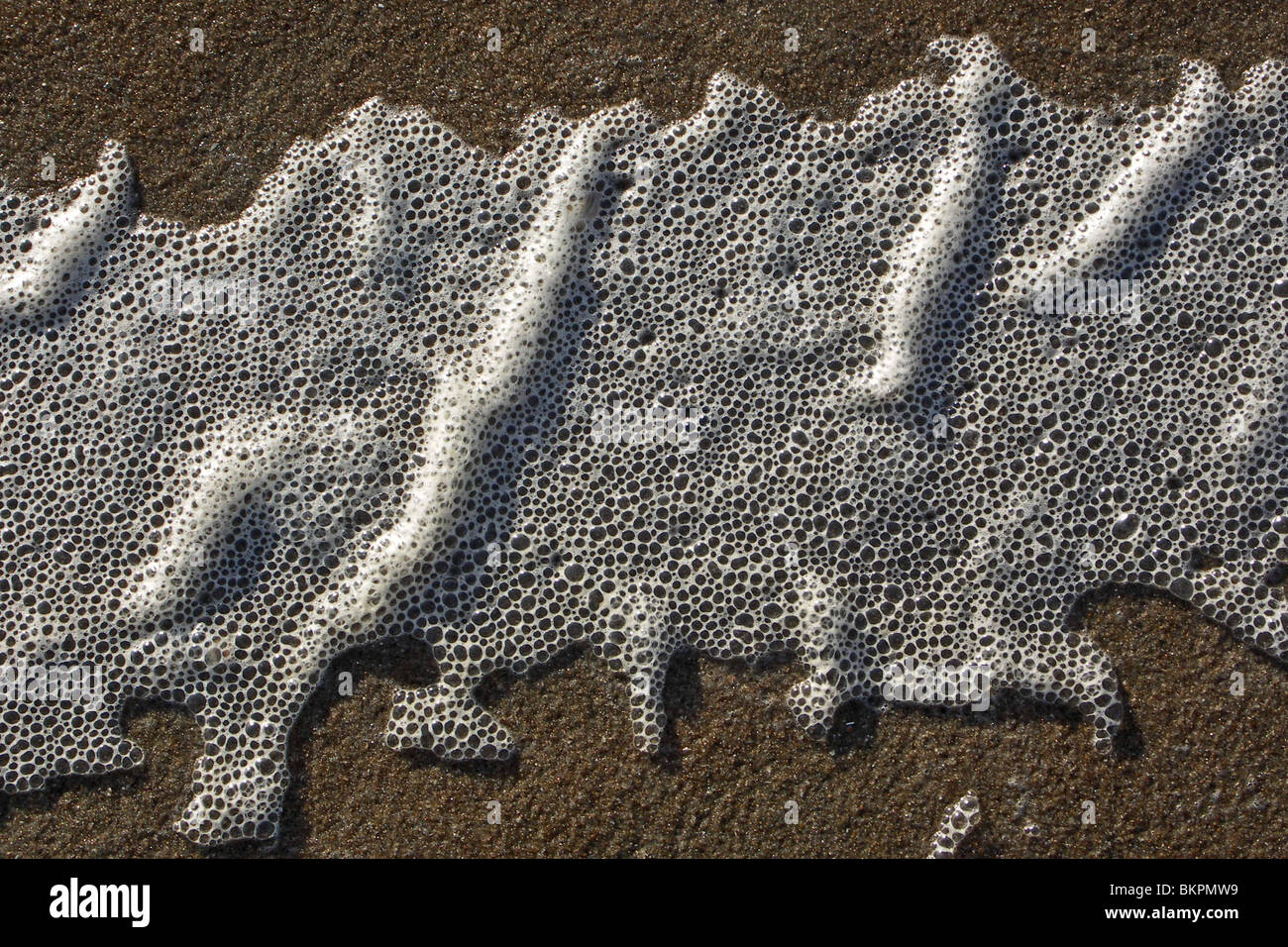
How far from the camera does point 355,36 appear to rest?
1839 millimetres

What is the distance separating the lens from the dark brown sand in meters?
1.70

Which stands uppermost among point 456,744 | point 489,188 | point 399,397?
point 489,188

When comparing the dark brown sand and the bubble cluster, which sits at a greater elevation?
the dark brown sand

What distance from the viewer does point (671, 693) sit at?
1730 mm

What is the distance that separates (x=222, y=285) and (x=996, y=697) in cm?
176

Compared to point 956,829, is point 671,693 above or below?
above

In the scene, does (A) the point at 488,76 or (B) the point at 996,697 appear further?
(A) the point at 488,76

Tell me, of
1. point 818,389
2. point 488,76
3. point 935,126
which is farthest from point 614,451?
point 935,126

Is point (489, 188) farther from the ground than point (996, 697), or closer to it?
farther from the ground

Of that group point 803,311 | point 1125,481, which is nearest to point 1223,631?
point 1125,481

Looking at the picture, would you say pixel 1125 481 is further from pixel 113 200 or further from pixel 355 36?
pixel 113 200

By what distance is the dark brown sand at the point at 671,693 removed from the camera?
66.9 inches

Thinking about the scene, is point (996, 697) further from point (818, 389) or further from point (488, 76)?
point (488, 76)

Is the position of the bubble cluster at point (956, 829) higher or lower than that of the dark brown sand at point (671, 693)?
lower
